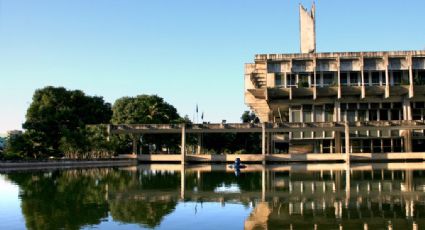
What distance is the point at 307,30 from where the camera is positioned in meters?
86.9

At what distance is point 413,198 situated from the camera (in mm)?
22891

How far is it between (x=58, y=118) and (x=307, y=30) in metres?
46.7

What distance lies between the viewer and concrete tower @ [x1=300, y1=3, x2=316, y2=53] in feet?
283

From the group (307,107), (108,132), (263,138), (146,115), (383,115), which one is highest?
(307,107)

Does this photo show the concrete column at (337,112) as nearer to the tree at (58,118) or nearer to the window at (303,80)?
the window at (303,80)

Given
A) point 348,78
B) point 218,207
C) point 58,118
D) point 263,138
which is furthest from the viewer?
point 58,118

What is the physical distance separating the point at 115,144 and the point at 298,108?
31.8m

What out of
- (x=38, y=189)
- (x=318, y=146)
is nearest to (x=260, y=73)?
(x=318, y=146)

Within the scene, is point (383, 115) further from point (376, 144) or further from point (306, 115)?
point (306, 115)

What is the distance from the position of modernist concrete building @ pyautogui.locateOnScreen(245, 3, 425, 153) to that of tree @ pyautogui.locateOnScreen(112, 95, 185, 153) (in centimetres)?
2020

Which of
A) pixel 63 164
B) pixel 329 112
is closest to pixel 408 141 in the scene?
pixel 329 112

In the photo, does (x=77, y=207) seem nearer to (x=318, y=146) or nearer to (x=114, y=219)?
(x=114, y=219)

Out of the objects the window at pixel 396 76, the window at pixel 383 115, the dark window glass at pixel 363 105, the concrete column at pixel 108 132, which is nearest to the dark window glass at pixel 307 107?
the dark window glass at pixel 363 105

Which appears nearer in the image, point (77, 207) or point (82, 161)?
point (77, 207)
